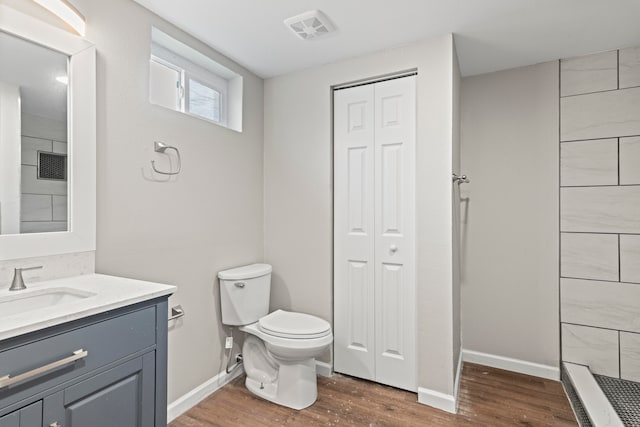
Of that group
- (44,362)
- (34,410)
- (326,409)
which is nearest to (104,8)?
(44,362)

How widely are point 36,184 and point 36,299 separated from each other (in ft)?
1.52

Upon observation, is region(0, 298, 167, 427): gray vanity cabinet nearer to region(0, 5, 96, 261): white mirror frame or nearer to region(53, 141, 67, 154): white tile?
region(0, 5, 96, 261): white mirror frame

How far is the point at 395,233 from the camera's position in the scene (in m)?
2.24

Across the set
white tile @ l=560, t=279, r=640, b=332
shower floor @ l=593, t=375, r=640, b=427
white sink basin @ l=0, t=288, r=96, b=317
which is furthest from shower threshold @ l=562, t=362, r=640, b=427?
white sink basin @ l=0, t=288, r=96, b=317

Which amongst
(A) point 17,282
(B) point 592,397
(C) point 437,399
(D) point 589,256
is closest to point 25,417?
(A) point 17,282

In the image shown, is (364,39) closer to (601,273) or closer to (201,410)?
(601,273)

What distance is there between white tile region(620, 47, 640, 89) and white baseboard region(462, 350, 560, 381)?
1.96m

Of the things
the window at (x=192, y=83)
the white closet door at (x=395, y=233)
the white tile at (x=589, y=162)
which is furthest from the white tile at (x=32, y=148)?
the white tile at (x=589, y=162)

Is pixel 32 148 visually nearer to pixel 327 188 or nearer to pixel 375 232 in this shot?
pixel 327 188

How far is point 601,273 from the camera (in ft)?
Result: 7.45

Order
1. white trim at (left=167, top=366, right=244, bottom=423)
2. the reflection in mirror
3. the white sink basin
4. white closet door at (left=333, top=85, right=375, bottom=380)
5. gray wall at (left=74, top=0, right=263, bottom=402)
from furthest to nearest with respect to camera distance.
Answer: white closet door at (left=333, top=85, right=375, bottom=380)
white trim at (left=167, top=366, right=244, bottom=423)
gray wall at (left=74, top=0, right=263, bottom=402)
the reflection in mirror
the white sink basin

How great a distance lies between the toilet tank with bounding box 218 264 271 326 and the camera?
218cm

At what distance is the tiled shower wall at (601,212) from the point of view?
7.20 feet

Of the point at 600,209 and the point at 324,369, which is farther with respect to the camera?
the point at 324,369
